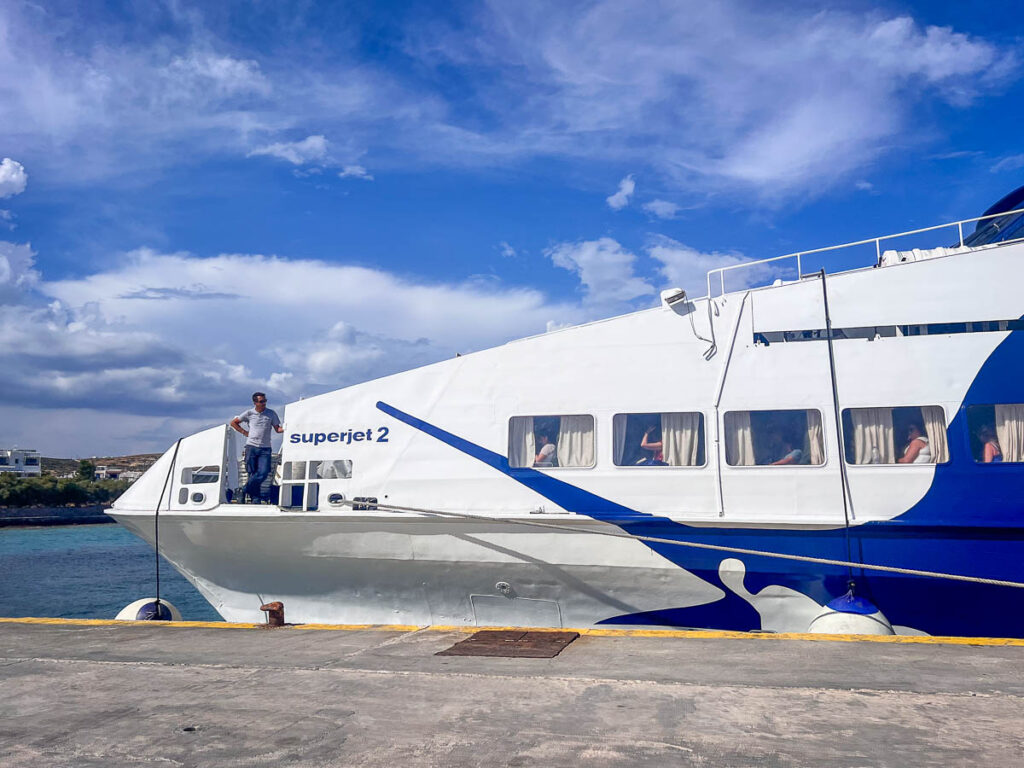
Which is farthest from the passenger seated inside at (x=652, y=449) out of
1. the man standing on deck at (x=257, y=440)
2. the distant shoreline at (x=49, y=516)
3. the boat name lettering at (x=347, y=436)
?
the distant shoreline at (x=49, y=516)

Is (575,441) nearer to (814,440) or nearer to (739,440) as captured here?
(739,440)

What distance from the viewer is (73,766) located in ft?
11.2

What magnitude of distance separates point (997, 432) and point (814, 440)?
1719 mm

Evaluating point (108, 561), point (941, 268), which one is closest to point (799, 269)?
point (941, 268)

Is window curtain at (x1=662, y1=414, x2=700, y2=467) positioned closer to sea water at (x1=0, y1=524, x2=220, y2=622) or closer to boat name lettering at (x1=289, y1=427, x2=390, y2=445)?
A: boat name lettering at (x1=289, y1=427, x2=390, y2=445)

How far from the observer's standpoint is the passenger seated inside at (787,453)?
7.96 meters

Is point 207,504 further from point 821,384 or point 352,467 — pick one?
point 821,384

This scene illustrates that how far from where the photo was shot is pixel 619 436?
8547 millimetres

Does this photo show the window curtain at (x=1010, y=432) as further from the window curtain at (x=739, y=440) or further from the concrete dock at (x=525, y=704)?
the concrete dock at (x=525, y=704)

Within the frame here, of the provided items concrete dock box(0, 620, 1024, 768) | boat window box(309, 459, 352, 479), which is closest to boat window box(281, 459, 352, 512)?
boat window box(309, 459, 352, 479)

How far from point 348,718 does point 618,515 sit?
476cm

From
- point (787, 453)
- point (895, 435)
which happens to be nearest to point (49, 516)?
point (787, 453)

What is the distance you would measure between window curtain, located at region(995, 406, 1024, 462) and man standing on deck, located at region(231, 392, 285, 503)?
8319 millimetres

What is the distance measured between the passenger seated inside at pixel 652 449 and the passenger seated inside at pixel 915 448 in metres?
2.39
